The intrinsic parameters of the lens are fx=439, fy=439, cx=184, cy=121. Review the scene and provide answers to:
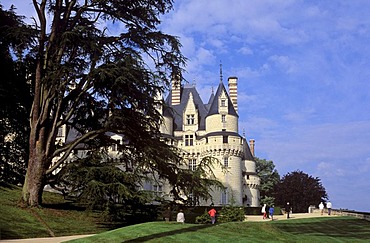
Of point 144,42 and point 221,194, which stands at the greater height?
point 144,42

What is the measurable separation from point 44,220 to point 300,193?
41.8m

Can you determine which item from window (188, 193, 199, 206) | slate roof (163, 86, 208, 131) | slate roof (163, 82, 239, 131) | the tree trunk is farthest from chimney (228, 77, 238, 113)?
the tree trunk

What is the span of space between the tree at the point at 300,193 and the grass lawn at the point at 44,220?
37538mm

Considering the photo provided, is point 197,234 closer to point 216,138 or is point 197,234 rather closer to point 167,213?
point 167,213

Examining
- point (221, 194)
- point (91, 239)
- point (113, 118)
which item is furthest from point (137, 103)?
point (221, 194)

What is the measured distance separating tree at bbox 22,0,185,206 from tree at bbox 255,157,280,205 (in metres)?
48.8

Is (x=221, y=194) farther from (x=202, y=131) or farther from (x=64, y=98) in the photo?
(x=64, y=98)

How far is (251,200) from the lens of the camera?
54906mm

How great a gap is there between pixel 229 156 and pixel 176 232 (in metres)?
38.3

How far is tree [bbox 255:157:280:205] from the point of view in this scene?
220 feet

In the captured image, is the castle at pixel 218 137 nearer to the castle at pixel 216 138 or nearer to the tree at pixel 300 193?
the castle at pixel 216 138

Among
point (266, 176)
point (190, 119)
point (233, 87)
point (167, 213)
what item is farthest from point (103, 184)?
point (266, 176)

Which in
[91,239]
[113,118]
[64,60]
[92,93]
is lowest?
[91,239]

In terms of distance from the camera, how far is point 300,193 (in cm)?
5384
